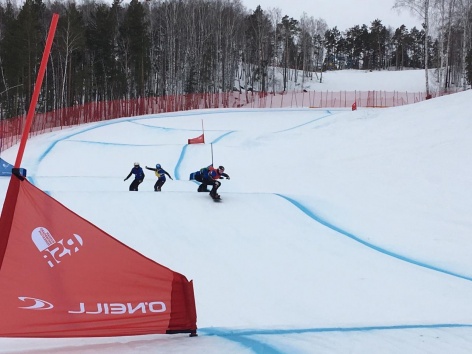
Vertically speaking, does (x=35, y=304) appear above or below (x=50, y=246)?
below

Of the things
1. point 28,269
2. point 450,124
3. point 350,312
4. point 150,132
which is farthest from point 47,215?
point 150,132

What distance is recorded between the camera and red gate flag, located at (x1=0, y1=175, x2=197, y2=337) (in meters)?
3.32

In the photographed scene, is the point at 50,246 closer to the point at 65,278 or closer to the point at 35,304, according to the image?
the point at 65,278

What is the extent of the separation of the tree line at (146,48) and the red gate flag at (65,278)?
29.8m

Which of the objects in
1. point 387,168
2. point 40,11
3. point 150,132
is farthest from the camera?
point 40,11

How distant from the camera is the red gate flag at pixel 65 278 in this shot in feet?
10.9

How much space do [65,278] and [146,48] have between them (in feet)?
130

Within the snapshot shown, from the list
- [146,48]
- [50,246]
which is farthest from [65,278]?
[146,48]

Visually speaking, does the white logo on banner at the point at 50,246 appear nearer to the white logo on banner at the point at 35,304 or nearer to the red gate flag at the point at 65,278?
the red gate flag at the point at 65,278

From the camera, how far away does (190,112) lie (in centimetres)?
3197

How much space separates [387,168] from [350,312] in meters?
9.02

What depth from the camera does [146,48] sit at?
41000 millimetres

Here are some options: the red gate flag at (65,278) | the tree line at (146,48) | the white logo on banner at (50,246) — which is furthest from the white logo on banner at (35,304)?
the tree line at (146,48)

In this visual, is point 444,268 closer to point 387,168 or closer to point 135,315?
point 135,315
